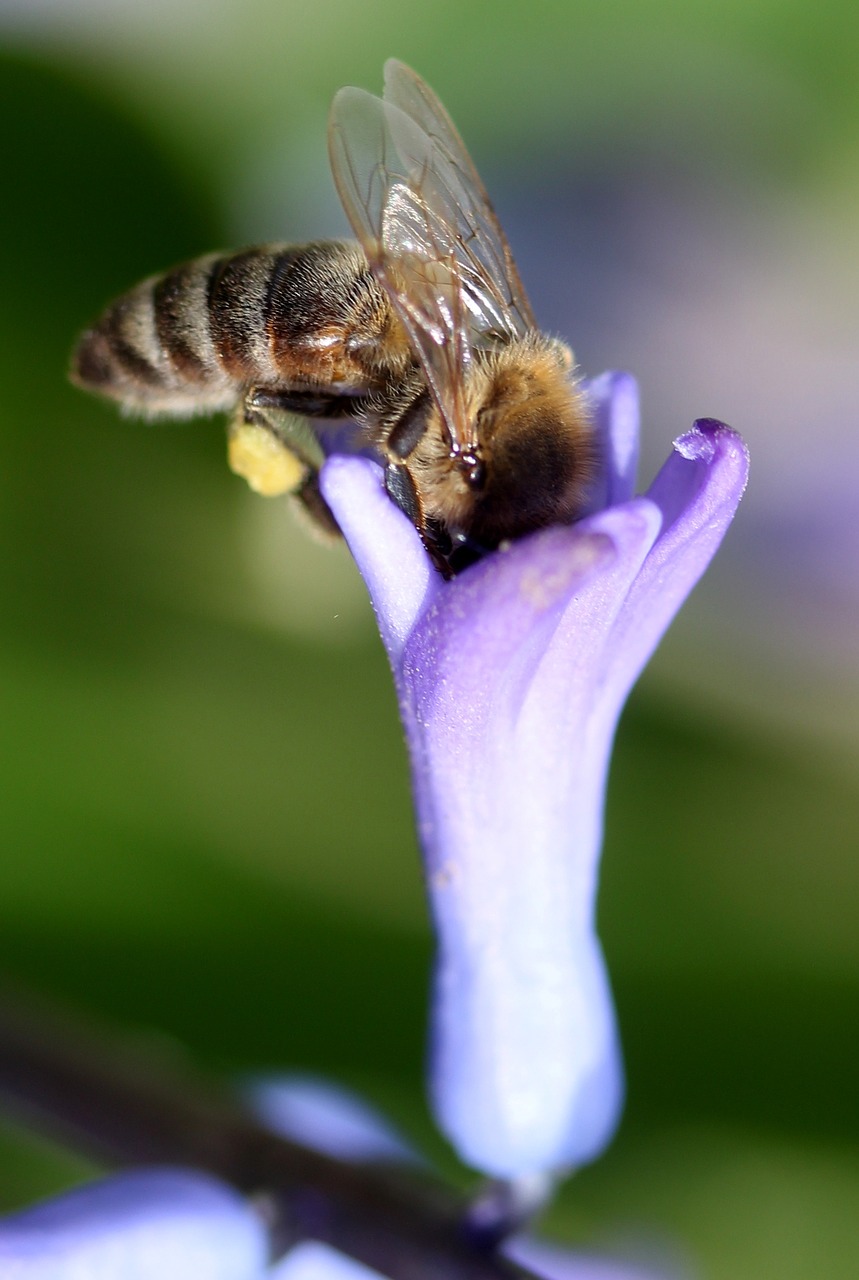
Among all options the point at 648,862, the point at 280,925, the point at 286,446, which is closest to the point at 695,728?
the point at 648,862

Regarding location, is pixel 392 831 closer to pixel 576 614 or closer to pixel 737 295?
pixel 576 614

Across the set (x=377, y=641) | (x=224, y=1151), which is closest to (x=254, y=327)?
(x=224, y=1151)

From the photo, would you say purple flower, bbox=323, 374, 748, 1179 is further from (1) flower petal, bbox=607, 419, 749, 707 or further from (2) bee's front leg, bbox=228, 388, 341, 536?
(2) bee's front leg, bbox=228, 388, 341, 536

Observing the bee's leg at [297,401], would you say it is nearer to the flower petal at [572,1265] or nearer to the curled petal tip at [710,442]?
the curled petal tip at [710,442]

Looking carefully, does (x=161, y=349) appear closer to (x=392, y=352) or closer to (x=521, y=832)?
(x=392, y=352)

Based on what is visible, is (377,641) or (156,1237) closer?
(156,1237)

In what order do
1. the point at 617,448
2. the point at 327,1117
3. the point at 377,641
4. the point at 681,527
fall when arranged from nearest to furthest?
the point at 681,527 → the point at 617,448 → the point at 327,1117 → the point at 377,641

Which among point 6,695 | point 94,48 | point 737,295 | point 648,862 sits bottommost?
point 648,862
